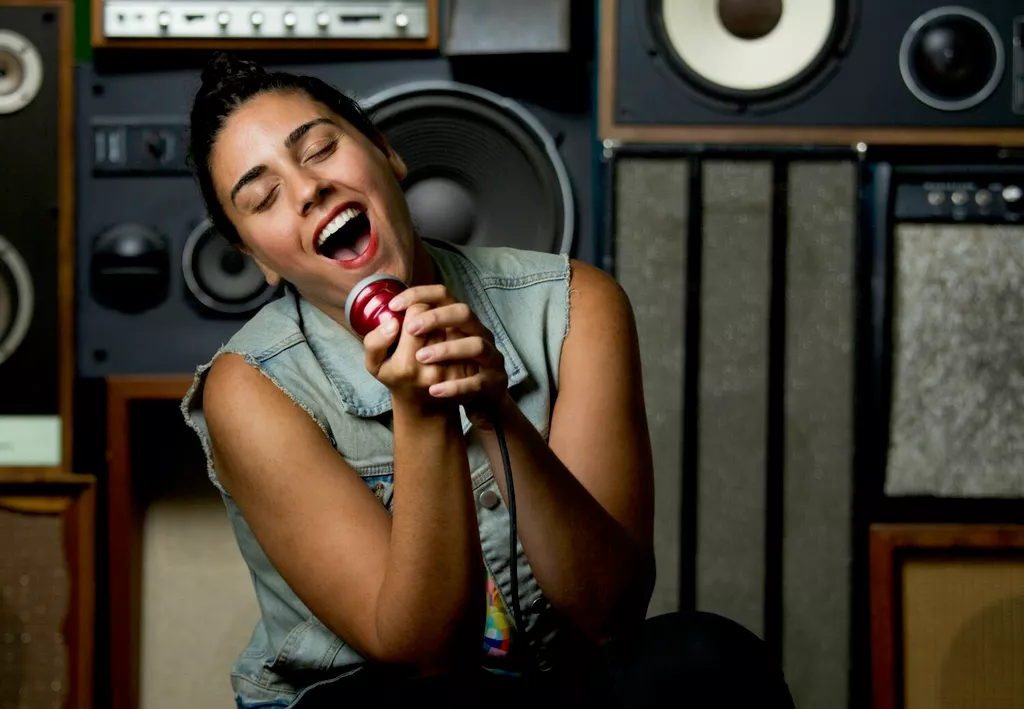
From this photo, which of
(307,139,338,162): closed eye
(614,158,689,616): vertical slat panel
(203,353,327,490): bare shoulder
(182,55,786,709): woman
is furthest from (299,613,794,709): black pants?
(614,158,689,616): vertical slat panel

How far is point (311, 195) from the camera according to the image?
83 centimetres

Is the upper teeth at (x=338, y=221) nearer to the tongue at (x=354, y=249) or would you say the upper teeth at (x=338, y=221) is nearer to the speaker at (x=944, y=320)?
the tongue at (x=354, y=249)

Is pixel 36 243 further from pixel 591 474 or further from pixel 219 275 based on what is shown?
pixel 591 474

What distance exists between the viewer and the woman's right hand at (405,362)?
613mm

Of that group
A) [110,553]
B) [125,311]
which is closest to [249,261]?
[125,311]

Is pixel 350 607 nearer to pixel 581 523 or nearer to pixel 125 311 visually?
pixel 581 523

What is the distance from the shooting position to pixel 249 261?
158cm

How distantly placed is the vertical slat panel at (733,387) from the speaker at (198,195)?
0.24 metres

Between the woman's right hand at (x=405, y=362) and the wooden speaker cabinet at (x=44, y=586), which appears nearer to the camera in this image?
the woman's right hand at (x=405, y=362)

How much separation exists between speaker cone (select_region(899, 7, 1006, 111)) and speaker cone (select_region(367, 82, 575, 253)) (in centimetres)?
54

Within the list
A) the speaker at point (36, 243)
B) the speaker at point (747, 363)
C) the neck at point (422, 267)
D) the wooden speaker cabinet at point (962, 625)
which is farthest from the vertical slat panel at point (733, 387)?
the speaker at point (36, 243)

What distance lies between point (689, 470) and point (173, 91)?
1.00 m

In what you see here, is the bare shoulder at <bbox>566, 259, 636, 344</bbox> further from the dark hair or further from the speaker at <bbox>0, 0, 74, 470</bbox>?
the speaker at <bbox>0, 0, 74, 470</bbox>

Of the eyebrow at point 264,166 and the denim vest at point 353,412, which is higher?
the eyebrow at point 264,166
